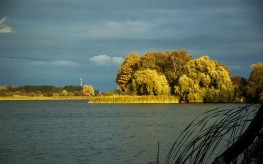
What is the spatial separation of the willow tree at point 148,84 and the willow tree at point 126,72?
11.2 metres

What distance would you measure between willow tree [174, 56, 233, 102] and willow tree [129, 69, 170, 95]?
2.01m

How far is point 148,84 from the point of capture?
48125 millimetres

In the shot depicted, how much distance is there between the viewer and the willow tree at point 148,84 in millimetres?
48375

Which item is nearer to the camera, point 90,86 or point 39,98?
point 90,86

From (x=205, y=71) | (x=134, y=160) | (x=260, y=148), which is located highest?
(x=205, y=71)

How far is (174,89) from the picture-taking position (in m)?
51.3

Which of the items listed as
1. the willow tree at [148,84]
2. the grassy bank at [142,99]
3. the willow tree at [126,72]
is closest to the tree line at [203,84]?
the willow tree at [148,84]

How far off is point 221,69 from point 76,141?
111ft

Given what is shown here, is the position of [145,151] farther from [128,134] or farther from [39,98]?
[39,98]

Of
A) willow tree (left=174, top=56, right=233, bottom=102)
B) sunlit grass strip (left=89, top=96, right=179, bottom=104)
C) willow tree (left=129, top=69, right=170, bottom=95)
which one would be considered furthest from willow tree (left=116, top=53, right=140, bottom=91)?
willow tree (left=174, top=56, right=233, bottom=102)

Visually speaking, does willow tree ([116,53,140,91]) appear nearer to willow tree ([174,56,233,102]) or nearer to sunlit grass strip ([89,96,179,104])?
sunlit grass strip ([89,96,179,104])

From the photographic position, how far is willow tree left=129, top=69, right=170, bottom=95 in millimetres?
48375

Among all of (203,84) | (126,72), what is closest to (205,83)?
(203,84)

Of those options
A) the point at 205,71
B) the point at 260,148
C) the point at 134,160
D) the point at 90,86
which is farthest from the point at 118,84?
the point at 260,148
